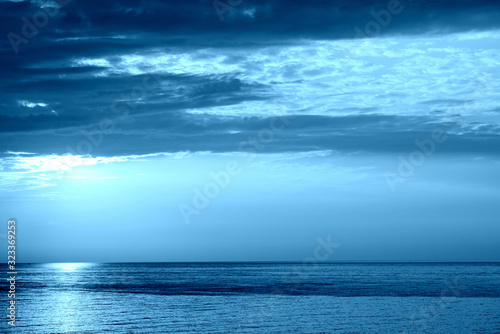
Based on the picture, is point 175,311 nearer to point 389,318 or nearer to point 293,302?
point 293,302

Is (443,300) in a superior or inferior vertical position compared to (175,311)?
superior

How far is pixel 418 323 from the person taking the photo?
3797cm

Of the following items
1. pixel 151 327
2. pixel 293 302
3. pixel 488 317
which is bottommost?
pixel 151 327

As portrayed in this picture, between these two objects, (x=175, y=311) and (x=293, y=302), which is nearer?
(x=175, y=311)

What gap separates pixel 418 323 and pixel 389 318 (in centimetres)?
306

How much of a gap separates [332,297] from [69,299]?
27917 mm

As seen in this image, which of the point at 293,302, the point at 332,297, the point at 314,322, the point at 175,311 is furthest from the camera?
the point at 332,297

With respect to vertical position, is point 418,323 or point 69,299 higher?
point 69,299

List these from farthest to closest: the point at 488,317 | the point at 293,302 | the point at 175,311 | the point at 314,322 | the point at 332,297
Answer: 1. the point at 332,297
2. the point at 293,302
3. the point at 175,311
4. the point at 488,317
5. the point at 314,322

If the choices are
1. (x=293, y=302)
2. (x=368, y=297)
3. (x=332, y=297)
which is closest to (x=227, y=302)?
(x=293, y=302)

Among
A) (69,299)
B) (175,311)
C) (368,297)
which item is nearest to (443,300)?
(368,297)

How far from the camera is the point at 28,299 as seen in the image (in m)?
59.3

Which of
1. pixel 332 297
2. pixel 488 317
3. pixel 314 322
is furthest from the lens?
pixel 332 297

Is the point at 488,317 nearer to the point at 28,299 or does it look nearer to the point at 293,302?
the point at 293,302
